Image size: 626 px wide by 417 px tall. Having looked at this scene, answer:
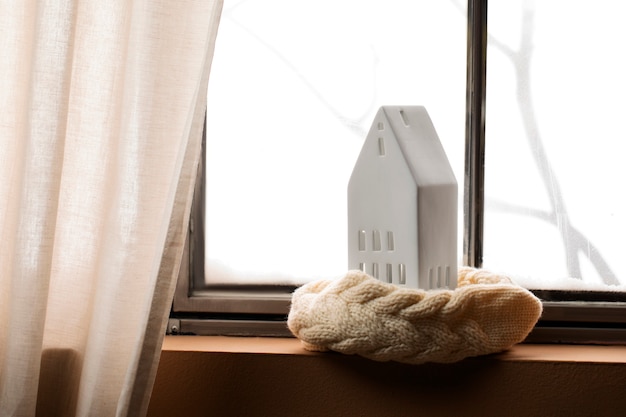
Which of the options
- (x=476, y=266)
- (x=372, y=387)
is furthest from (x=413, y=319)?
(x=476, y=266)

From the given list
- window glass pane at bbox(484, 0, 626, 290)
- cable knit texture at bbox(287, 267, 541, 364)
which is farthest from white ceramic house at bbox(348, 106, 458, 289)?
window glass pane at bbox(484, 0, 626, 290)

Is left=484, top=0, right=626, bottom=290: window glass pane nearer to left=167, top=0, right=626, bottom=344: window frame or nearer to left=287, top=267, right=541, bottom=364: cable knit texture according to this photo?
left=167, top=0, right=626, bottom=344: window frame

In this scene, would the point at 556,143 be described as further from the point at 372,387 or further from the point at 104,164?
the point at 104,164

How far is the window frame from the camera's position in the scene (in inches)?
42.8

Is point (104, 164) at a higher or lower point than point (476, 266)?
higher

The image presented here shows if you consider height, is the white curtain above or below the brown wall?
above

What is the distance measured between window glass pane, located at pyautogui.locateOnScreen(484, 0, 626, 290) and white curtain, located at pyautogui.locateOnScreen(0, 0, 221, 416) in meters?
0.48

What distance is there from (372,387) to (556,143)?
1.54 ft

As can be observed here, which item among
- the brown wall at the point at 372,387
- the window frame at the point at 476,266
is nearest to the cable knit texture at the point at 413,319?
the brown wall at the point at 372,387

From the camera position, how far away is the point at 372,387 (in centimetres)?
98

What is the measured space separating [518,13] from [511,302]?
459 millimetres

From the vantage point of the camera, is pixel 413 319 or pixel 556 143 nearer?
pixel 413 319

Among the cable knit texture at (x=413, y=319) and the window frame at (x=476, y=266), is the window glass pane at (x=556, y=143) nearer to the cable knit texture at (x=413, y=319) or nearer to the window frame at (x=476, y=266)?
the window frame at (x=476, y=266)

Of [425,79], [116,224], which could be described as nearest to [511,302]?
[425,79]
